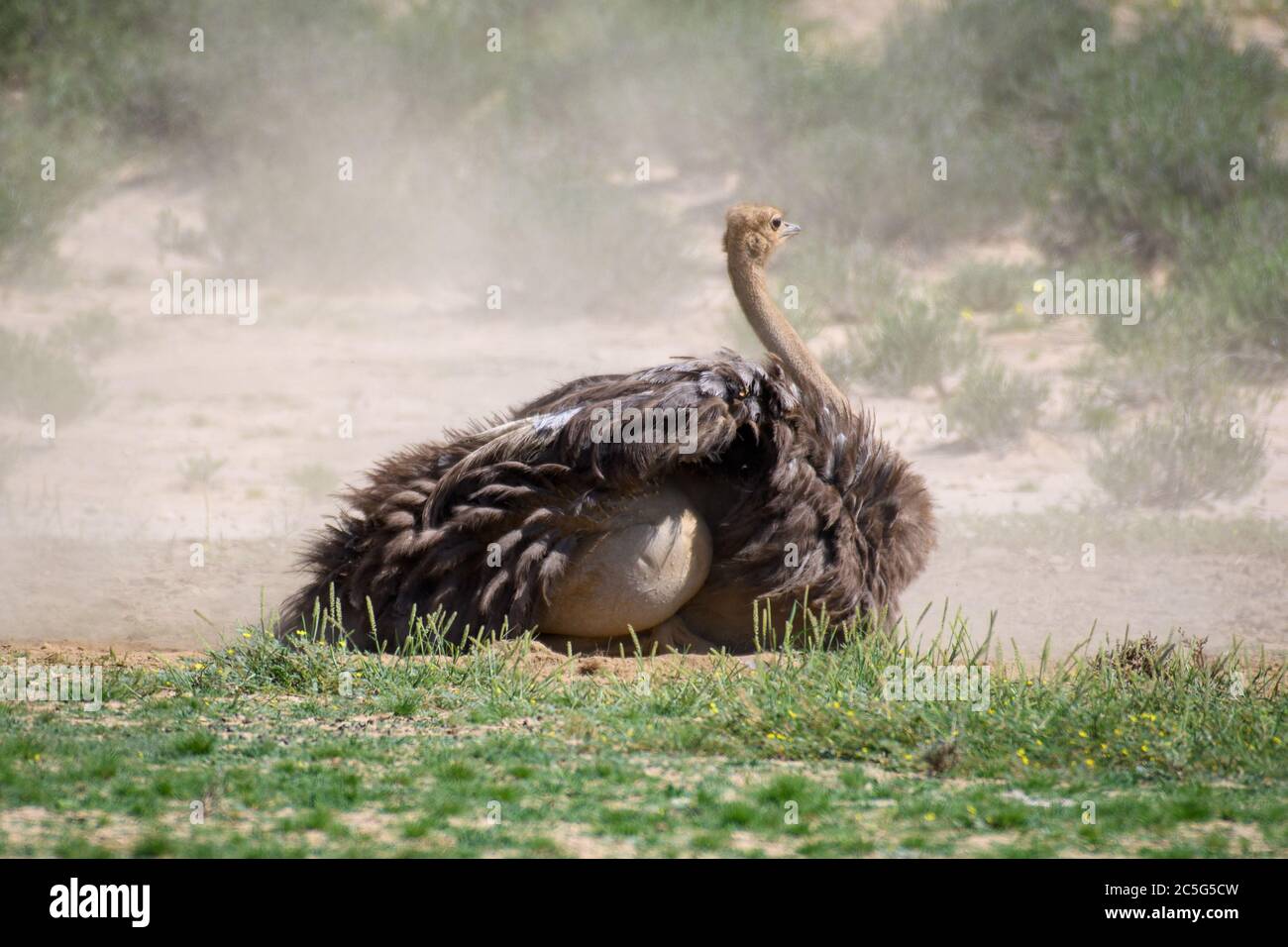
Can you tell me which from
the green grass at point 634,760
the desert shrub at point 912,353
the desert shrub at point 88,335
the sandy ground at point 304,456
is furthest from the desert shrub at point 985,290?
the green grass at point 634,760

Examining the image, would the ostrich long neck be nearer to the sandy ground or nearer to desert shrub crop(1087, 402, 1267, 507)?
the sandy ground

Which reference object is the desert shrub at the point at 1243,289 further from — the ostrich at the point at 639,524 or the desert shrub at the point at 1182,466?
the ostrich at the point at 639,524

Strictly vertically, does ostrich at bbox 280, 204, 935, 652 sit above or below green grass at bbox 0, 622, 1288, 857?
above

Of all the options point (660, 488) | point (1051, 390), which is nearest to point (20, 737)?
point (660, 488)

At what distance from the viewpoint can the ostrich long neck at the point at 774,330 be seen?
902 centimetres

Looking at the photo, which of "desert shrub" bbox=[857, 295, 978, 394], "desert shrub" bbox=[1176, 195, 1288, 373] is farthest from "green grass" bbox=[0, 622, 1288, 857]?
"desert shrub" bbox=[1176, 195, 1288, 373]

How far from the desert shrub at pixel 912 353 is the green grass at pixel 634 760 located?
23.0 feet

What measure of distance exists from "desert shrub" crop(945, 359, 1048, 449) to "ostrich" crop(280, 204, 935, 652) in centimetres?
548

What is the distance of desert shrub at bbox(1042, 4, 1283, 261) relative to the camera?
1711cm

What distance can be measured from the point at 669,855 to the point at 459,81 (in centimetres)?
1562

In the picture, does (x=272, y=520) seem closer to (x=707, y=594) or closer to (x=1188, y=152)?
(x=707, y=594)

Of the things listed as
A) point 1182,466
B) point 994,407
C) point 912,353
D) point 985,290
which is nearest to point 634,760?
point 1182,466

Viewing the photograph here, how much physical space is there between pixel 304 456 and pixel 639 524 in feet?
22.1

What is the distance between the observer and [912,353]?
14883mm
